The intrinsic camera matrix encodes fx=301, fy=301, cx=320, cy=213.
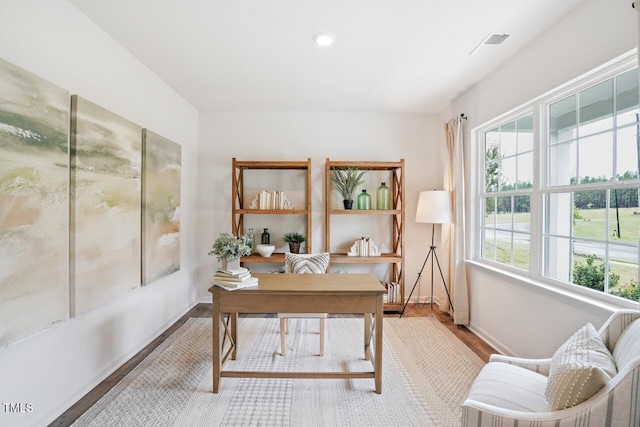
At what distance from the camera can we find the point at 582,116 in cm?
213

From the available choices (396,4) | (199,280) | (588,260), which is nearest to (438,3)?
(396,4)

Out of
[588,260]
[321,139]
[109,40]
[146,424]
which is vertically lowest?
[146,424]

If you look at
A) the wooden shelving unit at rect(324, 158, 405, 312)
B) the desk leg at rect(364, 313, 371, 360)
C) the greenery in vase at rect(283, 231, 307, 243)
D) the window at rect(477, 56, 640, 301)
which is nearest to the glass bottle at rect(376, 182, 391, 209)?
the wooden shelving unit at rect(324, 158, 405, 312)

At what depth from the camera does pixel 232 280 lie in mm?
2100

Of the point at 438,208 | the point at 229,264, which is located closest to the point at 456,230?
the point at 438,208

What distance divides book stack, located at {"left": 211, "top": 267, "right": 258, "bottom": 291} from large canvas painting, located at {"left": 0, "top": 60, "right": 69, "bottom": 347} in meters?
0.92

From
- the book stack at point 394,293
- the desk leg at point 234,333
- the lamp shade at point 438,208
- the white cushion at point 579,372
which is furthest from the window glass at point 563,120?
the desk leg at point 234,333

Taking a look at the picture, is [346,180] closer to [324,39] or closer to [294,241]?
[294,241]

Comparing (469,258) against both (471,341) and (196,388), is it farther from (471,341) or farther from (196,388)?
(196,388)

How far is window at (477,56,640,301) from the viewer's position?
5.98ft

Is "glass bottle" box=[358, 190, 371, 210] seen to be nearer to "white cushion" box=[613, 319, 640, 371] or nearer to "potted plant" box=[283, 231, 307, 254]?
"potted plant" box=[283, 231, 307, 254]

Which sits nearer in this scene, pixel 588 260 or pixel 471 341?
pixel 588 260

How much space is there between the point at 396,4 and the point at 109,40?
2.18 metres

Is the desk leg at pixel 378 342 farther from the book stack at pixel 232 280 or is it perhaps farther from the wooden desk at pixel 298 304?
the book stack at pixel 232 280
